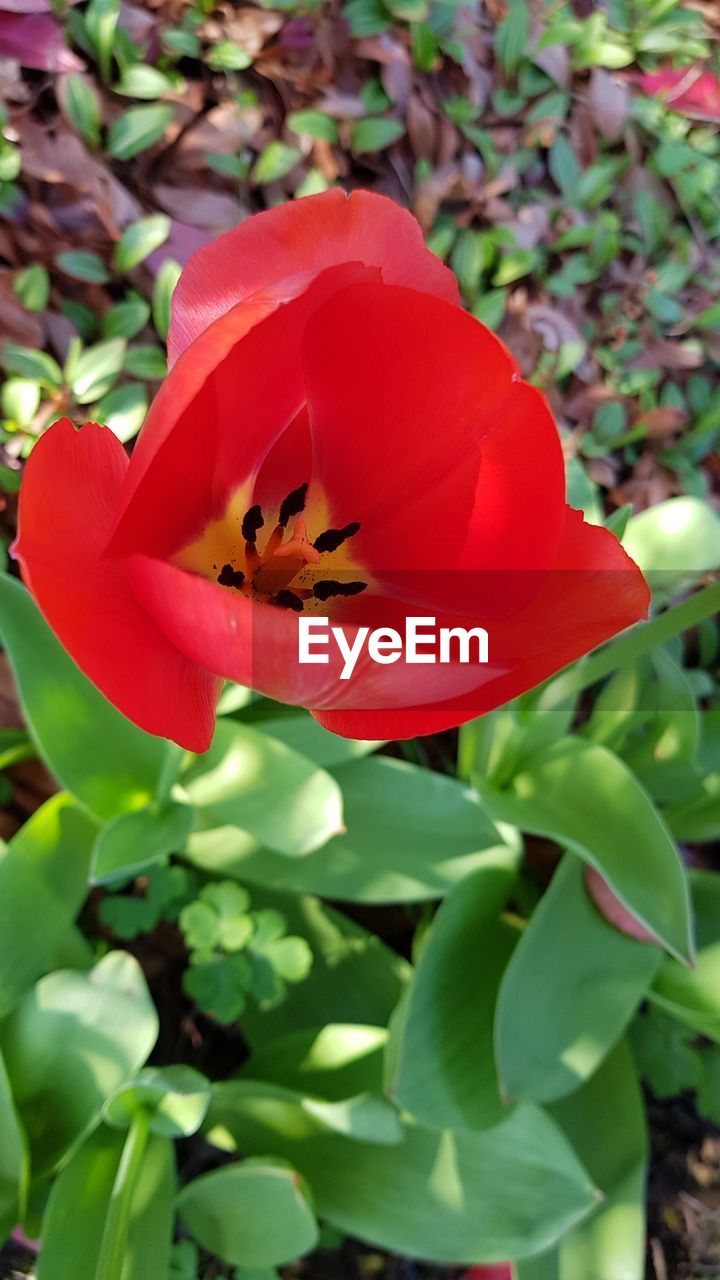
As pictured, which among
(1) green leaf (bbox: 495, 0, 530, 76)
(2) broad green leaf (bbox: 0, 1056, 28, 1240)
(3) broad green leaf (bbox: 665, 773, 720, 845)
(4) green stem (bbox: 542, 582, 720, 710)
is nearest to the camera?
(4) green stem (bbox: 542, 582, 720, 710)

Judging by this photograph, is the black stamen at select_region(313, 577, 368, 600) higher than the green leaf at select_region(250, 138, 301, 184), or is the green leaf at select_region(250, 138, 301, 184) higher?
the green leaf at select_region(250, 138, 301, 184)

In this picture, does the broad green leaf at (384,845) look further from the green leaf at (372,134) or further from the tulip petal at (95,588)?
the green leaf at (372,134)

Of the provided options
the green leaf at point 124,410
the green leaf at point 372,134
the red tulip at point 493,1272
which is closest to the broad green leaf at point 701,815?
the red tulip at point 493,1272

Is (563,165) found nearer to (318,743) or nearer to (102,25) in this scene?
(102,25)

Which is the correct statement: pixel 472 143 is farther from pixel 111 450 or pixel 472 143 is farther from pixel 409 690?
pixel 409 690

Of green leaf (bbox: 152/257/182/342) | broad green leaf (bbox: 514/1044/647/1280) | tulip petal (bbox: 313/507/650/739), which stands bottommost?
broad green leaf (bbox: 514/1044/647/1280)

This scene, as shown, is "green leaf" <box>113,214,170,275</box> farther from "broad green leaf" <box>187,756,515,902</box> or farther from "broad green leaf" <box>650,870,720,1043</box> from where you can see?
"broad green leaf" <box>650,870,720,1043</box>

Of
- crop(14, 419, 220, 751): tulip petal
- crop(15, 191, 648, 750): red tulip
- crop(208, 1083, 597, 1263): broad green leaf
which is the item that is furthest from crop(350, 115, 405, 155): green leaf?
crop(208, 1083, 597, 1263): broad green leaf
